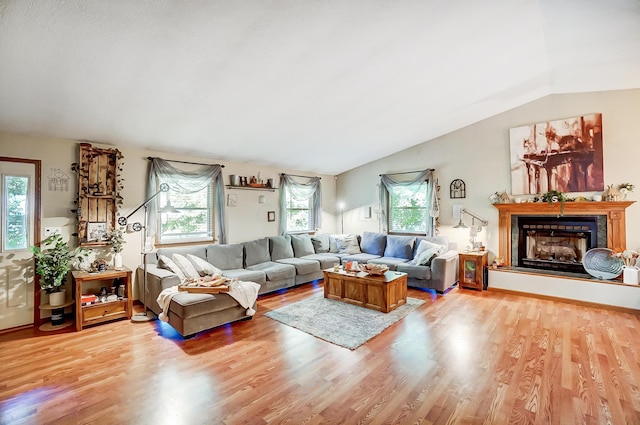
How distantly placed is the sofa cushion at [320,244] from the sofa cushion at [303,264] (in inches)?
33.2

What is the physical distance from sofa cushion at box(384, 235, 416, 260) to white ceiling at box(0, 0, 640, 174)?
2.32 meters

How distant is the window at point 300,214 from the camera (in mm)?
6594

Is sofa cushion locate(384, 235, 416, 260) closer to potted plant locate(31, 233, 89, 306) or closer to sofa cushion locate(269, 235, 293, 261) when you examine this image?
sofa cushion locate(269, 235, 293, 261)

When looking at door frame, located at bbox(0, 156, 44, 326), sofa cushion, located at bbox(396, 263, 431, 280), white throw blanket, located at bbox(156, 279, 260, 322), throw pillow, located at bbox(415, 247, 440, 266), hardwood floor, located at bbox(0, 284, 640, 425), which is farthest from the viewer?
throw pillow, located at bbox(415, 247, 440, 266)

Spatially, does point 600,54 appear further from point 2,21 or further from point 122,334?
point 122,334

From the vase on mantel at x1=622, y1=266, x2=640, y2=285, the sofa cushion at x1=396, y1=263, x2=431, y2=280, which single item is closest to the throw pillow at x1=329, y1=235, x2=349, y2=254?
the sofa cushion at x1=396, y1=263, x2=431, y2=280

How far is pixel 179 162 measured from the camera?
4777 mm

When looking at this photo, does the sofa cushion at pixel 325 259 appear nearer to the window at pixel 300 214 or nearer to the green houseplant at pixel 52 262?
the window at pixel 300 214

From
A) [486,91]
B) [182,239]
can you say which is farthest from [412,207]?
[182,239]

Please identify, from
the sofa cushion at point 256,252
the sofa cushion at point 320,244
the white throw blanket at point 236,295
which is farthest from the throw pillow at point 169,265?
the sofa cushion at point 320,244

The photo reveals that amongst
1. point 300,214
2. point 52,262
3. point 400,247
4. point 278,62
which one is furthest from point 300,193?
point 52,262

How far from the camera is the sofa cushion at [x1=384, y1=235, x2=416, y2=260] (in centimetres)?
580

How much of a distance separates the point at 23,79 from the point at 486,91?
529cm

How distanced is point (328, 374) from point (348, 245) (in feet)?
13.4
